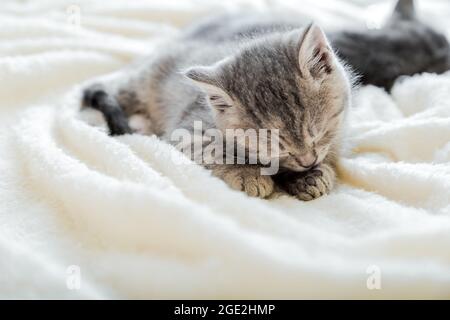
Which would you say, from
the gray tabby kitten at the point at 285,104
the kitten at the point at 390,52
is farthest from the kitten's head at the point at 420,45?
the gray tabby kitten at the point at 285,104

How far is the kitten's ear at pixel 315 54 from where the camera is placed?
1104 mm

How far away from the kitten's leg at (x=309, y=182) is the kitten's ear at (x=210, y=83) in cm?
22

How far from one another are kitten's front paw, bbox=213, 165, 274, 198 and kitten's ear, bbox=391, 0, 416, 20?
1092 millimetres

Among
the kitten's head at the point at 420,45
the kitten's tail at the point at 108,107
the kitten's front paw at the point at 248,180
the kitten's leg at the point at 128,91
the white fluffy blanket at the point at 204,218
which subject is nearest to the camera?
the white fluffy blanket at the point at 204,218

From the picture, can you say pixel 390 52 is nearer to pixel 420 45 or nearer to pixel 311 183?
pixel 420 45

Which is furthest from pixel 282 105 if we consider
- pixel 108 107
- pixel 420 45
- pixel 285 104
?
pixel 420 45

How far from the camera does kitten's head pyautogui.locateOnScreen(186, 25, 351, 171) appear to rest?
3.51ft

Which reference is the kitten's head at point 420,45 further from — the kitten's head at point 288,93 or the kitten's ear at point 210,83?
the kitten's ear at point 210,83

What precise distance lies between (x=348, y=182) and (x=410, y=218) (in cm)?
26

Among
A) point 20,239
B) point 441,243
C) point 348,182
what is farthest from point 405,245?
point 20,239

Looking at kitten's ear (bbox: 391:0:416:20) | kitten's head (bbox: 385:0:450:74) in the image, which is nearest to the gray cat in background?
kitten's head (bbox: 385:0:450:74)

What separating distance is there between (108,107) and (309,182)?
2.13 feet

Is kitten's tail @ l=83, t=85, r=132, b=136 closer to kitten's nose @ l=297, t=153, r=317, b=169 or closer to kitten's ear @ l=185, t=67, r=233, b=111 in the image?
kitten's ear @ l=185, t=67, r=233, b=111
